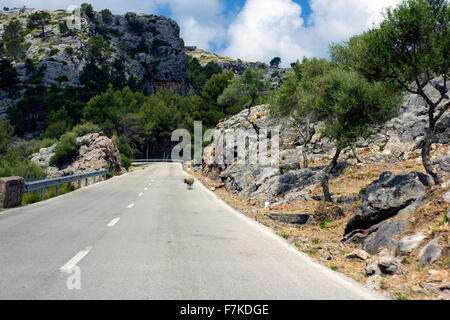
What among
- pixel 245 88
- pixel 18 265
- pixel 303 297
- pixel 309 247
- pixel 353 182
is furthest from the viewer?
pixel 245 88

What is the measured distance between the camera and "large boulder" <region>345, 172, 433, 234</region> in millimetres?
8281

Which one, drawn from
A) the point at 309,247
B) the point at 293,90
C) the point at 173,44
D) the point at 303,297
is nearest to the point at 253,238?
the point at 309,247

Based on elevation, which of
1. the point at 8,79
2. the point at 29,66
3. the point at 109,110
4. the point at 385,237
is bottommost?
the point at 385,237

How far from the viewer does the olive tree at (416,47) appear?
9023mm

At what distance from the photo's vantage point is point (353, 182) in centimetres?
1644

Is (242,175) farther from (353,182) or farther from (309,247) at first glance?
(309,247)

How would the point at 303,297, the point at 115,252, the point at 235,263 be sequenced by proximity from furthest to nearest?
the point at 115,252, the point at 235,263, the point at 303,297

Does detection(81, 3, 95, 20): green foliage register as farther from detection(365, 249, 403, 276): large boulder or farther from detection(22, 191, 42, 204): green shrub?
detection(365, 249, 403, 276): large boulder

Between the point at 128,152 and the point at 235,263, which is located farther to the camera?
the point at 128,152

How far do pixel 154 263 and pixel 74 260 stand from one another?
1.38 m

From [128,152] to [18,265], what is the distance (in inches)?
2338

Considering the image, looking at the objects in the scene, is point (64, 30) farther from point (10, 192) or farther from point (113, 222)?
point (113, 222)

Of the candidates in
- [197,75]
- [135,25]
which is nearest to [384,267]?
[197,75]

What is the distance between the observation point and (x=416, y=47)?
9.45 metres
